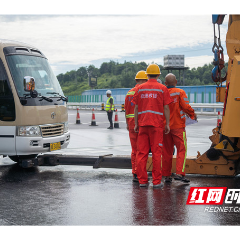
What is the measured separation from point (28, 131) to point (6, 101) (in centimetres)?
75

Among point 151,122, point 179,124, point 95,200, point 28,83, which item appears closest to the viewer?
point 95,200

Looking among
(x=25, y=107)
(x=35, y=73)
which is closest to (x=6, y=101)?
(x=25, y=107)

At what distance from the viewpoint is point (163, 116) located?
804 cm

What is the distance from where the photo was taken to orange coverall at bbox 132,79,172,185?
7.63 m

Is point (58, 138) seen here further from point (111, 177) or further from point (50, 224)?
point (50, 224)

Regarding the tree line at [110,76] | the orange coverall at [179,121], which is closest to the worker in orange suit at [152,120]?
the orange coverall at [179,121]

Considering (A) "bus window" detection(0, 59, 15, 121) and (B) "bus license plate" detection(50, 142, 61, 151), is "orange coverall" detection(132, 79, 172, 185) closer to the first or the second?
(B) "bus license plate" detection(50, 142, 61, 151)

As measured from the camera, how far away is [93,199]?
269 inches

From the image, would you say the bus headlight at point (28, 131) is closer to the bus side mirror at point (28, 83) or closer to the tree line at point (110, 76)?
the bus side mirror at point (28, 83)

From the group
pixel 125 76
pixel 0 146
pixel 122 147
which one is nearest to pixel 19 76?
pixel 0 146

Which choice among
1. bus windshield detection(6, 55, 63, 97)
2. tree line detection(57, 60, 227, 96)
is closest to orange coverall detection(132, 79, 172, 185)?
bus windshield detection(6, 55, 63, 97)

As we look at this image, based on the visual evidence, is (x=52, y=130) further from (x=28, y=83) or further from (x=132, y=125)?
(x=132, y=125)
